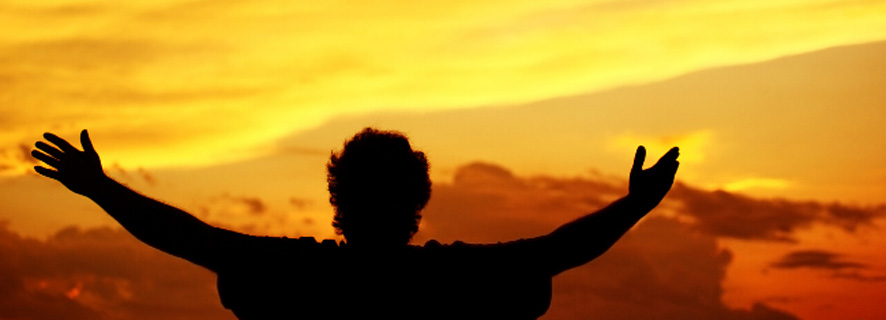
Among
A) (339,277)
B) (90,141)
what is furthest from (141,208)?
(339,277)

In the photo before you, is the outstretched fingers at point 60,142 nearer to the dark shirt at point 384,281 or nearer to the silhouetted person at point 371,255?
the silhouetted person at point 371,255

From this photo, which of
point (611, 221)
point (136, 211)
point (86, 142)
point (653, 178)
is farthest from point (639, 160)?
point (86, 142)

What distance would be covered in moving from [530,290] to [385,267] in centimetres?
60

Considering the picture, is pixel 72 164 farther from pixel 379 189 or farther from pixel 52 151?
pixel 379 189

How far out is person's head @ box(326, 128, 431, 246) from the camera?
7559 mm

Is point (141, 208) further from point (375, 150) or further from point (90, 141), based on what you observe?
point (375, 150)

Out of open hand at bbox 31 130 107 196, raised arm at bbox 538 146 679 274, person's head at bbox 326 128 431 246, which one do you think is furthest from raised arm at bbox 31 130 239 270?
raised arm at bbox 538 146 679 274

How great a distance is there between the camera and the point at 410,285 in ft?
24.5

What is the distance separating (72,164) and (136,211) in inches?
14.0

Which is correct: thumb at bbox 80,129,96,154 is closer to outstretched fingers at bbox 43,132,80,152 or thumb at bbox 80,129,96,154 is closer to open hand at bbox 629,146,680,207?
outstretched fingers at bbox 43,132,80,152

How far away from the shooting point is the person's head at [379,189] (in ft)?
24.8

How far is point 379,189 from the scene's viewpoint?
24.9 feet

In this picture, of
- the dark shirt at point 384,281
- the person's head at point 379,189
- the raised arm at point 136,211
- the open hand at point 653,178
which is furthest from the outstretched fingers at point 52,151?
the open hand at point 653,178

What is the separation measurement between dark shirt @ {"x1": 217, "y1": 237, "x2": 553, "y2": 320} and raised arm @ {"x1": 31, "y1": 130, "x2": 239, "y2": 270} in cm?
13
